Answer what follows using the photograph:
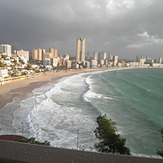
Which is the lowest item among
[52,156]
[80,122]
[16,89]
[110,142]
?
[80,122]

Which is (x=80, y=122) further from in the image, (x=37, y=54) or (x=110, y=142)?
(x=37, y=54)

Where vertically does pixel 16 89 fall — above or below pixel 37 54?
below

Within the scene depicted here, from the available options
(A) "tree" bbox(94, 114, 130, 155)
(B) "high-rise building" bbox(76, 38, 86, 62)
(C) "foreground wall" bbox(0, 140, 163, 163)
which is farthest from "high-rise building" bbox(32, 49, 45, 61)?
(C) "foreground wall" bbox(0, 140, 163, 163)

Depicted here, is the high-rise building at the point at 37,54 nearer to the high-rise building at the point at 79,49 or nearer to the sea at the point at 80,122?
the high-rise building at the point at 79,49

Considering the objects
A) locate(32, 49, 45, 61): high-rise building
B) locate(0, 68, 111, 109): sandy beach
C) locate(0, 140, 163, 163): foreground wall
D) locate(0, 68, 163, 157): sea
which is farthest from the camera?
locate(32, 49, 45, 61): high-rise building

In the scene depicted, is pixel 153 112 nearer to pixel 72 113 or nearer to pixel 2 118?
pixel 72 113

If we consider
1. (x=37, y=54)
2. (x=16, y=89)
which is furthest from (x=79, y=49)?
(x=16, y=89)

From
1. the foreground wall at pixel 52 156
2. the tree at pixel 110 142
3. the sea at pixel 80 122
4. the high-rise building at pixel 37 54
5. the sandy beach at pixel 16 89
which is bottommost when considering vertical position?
the sea at pixel 80 122

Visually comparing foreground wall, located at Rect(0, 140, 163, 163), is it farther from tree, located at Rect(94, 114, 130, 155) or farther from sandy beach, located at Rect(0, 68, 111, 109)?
sandy beach, located at Rect(0, 68, 111, 109)

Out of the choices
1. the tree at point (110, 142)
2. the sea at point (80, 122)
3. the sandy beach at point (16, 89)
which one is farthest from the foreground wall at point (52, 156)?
the sandy beach at point (16, 89)
